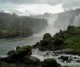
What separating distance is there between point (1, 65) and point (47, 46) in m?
60.5

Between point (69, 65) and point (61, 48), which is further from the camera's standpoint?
point (61, 48)

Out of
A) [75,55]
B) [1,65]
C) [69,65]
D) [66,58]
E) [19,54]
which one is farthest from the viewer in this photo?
[75,55]

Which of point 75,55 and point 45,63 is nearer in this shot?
point 45,63

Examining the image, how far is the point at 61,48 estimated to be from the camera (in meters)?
119

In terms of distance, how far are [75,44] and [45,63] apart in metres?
53.2

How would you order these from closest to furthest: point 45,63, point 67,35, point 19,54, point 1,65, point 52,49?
point 1,65 < point 45,63 < point 19,54 < point 52,49 < point 67,35

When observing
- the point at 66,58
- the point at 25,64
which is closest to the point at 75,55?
the point at 66,58

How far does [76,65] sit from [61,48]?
38673 millimetres

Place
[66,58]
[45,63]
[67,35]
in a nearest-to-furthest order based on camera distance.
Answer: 1. [45,63]
2. [66,58]
3. [67,35]

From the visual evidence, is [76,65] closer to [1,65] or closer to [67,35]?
[1,65]

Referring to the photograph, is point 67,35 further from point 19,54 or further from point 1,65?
point 1,65

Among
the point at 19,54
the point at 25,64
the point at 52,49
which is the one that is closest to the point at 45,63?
the point at 25,64

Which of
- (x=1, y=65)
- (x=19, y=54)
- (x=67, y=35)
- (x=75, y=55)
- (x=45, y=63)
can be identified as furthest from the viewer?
(x=67, y=35)

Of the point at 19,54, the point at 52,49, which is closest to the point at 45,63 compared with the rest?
the point at 19,54
